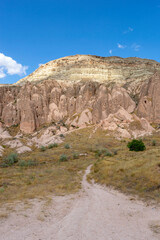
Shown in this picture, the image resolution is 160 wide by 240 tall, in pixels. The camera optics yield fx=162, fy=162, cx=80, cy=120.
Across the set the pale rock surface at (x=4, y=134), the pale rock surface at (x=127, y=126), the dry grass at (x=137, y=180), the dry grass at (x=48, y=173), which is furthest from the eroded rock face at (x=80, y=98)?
the dry grass at (x=137, y=180)

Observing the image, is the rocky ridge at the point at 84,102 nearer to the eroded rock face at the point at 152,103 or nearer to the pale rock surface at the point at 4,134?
the eroded rock face at the point at 152,103

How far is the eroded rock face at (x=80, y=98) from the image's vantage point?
68500mm

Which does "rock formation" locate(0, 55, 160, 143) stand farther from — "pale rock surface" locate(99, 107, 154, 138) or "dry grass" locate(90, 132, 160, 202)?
"dry grass" locate(90, 132, 160, 202)

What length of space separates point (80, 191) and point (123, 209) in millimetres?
5172

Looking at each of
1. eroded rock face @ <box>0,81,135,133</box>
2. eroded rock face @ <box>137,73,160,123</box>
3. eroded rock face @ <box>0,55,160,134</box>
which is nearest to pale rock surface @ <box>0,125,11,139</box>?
eroded rock face @ <box>0,81,135,133</box>

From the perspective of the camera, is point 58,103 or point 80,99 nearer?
point 80,99

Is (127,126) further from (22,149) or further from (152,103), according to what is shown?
(22,149)

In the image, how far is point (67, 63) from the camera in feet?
410

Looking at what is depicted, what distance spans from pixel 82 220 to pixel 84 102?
2815 inches

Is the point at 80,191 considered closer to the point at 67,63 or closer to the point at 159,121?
the point at 159,121

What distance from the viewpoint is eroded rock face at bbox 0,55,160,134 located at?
68500 mm

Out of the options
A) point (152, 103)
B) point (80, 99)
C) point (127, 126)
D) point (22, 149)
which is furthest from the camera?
point (80, 99)

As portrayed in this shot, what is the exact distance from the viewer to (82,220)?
7781mm

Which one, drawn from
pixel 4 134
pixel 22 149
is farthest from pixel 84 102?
pixel 22 149
